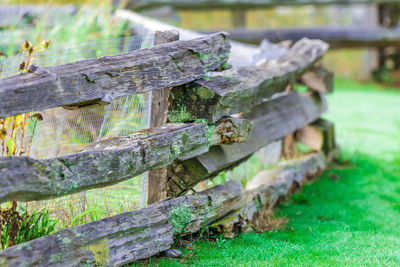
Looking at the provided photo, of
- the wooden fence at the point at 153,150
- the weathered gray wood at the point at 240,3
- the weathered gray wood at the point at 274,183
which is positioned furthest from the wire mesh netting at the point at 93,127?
the weathered gray wood at the point at 240,3

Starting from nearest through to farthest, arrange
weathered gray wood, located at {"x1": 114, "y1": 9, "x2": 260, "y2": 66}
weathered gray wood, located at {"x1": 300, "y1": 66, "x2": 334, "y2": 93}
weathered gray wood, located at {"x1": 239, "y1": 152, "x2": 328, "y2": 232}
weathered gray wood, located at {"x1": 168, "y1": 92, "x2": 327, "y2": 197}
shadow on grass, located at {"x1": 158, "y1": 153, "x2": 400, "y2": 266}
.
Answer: shadow on grass, located at {"x1": 158, "y1": 153, "x2": 400, "y2": 266}, weathered gray wood, located at {"x1": 168, "y1": 92, "x2": 327, "y2": 197}, weathered gray wood, located at {"x1": 239, "y1": 152, "x2": 328, "y2": 232}, weathered gray wood, located at {"x1": 114, "y1": 9, "x2": 260, "y2": 66}, weathered gray wood, located at {"x1": 300, "y1": 66, "x2": 334, "y2": 93}

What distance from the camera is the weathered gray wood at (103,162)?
6.39ft

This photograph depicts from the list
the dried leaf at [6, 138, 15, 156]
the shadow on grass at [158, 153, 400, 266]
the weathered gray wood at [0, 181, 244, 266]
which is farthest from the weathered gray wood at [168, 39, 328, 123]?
the dried leaf at [6, 138, 15, 156]

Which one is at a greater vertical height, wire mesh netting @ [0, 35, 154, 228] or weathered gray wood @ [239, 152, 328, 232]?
wire mesh netting @ [0, 35, 154, 228]

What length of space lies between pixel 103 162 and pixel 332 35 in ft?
27.6

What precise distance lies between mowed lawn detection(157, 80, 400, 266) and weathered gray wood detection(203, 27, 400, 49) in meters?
3.15

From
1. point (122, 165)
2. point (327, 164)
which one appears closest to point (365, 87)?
point (327, 164)

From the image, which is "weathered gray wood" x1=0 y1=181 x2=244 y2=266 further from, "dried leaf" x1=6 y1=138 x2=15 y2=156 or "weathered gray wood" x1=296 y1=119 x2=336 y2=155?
"weathered gray wood" x1=296 y1=119 x2=336 y2=155

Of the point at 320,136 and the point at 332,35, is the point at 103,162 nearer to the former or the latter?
the point at 320,136

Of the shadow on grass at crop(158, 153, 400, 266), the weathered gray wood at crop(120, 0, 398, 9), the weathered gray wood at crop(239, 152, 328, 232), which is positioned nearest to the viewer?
the shadow on grass at crop(158, 153, 400, 266)

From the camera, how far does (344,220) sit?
375 centimetres

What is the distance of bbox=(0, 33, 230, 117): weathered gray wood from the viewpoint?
1.98 meters

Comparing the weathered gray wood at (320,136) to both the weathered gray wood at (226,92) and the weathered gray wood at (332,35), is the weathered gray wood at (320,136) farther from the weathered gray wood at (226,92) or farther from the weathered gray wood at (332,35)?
the weathered gray wood at (332,35)

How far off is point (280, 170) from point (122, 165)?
2.37 metres
